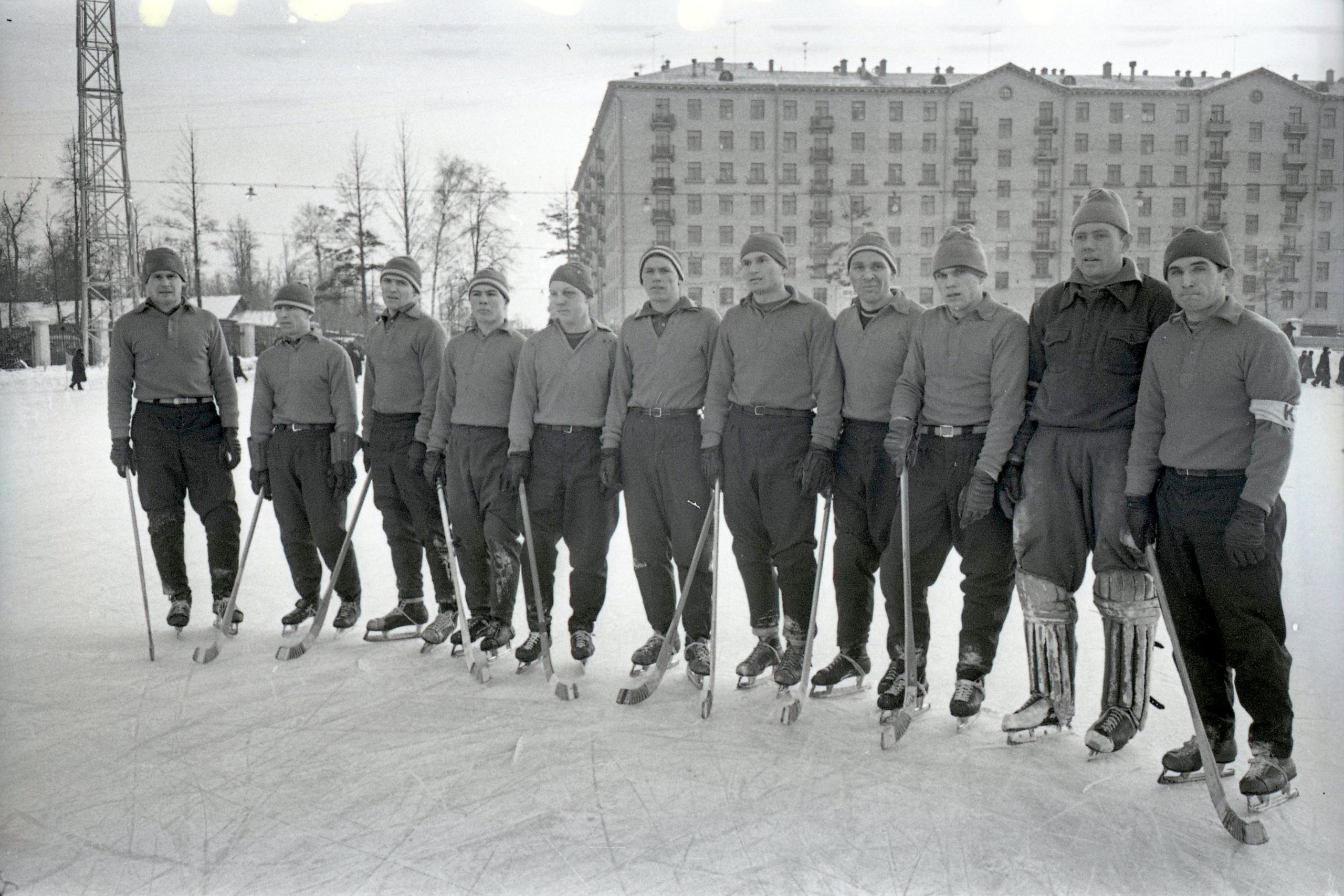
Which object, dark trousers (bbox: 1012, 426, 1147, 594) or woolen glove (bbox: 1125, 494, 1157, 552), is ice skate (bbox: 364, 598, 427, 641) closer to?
dark trousers (bbox: 1012, 426, 1147, 594)

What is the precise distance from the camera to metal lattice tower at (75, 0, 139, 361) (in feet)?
12.8

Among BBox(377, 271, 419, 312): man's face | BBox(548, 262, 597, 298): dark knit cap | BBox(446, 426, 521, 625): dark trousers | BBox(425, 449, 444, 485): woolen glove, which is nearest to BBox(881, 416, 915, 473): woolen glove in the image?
BBox(548, 262, 597, 298): dark knit cap

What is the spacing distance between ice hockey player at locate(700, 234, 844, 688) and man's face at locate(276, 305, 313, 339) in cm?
223

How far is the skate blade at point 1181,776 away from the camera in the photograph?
2861 mm

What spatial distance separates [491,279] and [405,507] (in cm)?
120

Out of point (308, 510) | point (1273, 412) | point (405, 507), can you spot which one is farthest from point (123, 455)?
point (1273, 412)

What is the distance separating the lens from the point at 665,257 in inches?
155

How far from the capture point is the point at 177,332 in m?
4.61

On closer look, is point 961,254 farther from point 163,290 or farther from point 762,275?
point 163,290

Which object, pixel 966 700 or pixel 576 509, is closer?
pixel 966 700

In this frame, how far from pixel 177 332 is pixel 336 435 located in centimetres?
95

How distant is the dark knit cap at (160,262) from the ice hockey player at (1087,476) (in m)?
4.01

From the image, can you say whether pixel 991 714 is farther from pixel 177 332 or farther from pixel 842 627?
pixel 177 332

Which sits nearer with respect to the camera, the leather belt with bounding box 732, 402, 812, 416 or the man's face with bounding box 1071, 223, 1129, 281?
the man's face with bounding box 1071, 223, 1129, 281
